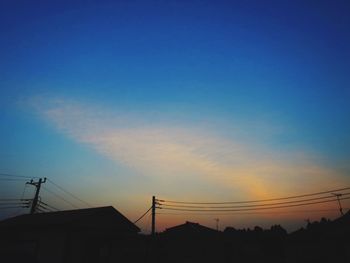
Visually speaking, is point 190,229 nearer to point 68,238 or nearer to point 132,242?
point 132,242

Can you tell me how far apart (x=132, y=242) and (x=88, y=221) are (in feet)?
23.4

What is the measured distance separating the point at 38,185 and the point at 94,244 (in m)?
25.3

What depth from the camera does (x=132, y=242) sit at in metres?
26.8

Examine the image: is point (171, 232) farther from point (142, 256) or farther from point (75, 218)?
point (75, 218)

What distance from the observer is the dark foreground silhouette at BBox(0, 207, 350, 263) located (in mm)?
19516

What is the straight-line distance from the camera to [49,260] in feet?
62.4

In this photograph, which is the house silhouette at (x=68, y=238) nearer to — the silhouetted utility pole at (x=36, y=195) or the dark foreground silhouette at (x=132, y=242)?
the dark foreground silhouette at (x=132, y=242)

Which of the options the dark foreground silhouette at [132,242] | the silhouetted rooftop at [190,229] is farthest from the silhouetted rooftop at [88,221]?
the silhouetted rooftop at [190,229]

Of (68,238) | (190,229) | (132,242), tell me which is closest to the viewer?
(68,238)

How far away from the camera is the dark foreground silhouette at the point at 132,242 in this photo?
1952 centimetres

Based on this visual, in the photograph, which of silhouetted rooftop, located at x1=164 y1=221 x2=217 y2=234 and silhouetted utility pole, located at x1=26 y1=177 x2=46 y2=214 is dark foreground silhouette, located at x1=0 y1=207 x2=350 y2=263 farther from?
silhouetted utility pole, located at x1=26 y1=177 x2=46 y2=214

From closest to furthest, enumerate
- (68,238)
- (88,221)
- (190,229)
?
(68,238) < (88,221) < (190,229)

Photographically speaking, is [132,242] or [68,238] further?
[132,242]

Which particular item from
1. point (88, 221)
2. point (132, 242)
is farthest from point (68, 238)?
point (132, 242)
